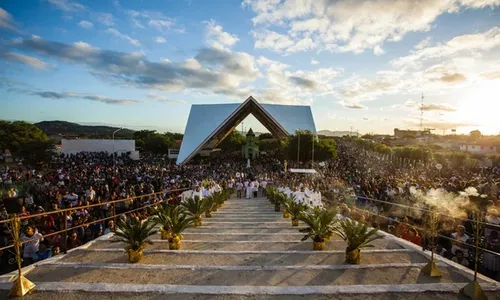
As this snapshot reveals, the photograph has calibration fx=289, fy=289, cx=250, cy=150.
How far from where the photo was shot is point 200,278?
3.83 m

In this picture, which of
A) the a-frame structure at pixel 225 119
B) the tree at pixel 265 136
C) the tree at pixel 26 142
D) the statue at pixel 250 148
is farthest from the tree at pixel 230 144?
the tree at pixel 26 142

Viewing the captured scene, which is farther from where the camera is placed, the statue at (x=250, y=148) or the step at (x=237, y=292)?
the statue at (x=250, y=148)

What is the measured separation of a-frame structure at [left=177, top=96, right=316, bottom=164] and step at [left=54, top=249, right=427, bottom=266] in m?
26.3

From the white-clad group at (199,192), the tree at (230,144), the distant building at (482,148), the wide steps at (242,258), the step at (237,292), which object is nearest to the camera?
the step at (237,292)

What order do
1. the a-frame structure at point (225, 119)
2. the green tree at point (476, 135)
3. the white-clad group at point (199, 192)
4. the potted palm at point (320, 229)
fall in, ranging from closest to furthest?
the potted palm at point (320, 229) → the white-clad group at point (199, 192) → the a-frame structure at point (225, 119) → the green tree at point (476, 135)

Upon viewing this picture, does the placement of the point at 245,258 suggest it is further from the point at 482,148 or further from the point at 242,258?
the point at 482,148

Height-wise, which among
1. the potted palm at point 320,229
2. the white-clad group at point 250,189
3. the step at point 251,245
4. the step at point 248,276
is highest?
the potted palm at point 320,229

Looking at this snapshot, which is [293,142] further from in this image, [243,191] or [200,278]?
[200,278]

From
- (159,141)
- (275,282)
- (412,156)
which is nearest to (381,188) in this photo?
(275,282)

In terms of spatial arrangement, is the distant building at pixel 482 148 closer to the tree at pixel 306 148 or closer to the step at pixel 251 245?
the tree at pixel 306 148

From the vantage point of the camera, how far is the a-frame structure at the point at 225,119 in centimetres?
3247

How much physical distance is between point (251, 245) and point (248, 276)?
1.54 metres

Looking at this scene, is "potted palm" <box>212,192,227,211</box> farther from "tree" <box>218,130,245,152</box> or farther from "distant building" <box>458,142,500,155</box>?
"distant building" <box>458,142,500,155</box>

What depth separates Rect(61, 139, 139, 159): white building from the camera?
2015 inches
